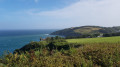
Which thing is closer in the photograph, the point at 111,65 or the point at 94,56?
the point at 111,65

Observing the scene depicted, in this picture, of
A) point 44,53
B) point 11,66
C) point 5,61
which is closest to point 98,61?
point 44,53

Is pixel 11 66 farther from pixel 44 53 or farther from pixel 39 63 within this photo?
pixel 44 53

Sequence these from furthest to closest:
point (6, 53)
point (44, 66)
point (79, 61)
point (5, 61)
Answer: point (6, 53) < point (5, 61) < point (79, 61) < point (44, 66)

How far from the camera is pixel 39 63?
3801mm

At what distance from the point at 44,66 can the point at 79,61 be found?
1.41m

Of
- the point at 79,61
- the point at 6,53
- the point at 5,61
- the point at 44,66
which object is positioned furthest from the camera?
the point at 6,53

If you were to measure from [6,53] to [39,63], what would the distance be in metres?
2.18

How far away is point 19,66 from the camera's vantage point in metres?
3.65

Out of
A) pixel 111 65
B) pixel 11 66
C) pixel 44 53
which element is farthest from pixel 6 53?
pixel 111 65

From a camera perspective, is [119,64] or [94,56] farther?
[94,56]

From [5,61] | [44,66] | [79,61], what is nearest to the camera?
[44,66]

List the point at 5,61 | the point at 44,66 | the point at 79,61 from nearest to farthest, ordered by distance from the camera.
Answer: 1. the point at 44,66
2. the point at 79,61
3. the point at 5,61

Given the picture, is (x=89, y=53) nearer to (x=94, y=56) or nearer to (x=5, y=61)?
(x=94, y=56)

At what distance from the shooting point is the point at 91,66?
148 inches
